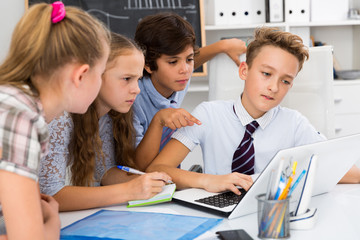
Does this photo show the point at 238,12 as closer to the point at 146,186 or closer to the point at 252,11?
the point at 252,11

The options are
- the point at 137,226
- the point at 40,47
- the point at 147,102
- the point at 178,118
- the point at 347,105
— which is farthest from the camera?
the point at 347,105

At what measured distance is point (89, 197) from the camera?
115 centimetres

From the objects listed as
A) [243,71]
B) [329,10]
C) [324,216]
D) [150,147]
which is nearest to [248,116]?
[243,71]

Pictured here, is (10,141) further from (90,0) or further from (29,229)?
(90,0)

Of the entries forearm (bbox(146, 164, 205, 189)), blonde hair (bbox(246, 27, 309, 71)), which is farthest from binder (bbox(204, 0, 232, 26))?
forearm (bbox(146, 164, 205, 189))

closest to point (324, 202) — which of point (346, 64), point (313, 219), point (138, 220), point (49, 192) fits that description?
point (313, 219)

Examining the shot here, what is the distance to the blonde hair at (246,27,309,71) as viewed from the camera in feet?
5.00

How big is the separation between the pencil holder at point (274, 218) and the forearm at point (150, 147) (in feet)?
2.34

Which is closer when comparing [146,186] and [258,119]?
[146,186]

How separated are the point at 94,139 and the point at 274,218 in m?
0.68

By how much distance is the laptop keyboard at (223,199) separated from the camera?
43.4 inches

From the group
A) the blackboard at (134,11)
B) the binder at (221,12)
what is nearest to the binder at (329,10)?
the binder at (221,12)

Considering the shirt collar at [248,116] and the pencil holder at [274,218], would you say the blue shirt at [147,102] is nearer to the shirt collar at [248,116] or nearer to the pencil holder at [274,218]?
the shirt collar at [248,116]

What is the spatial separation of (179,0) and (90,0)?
0.60 meters
